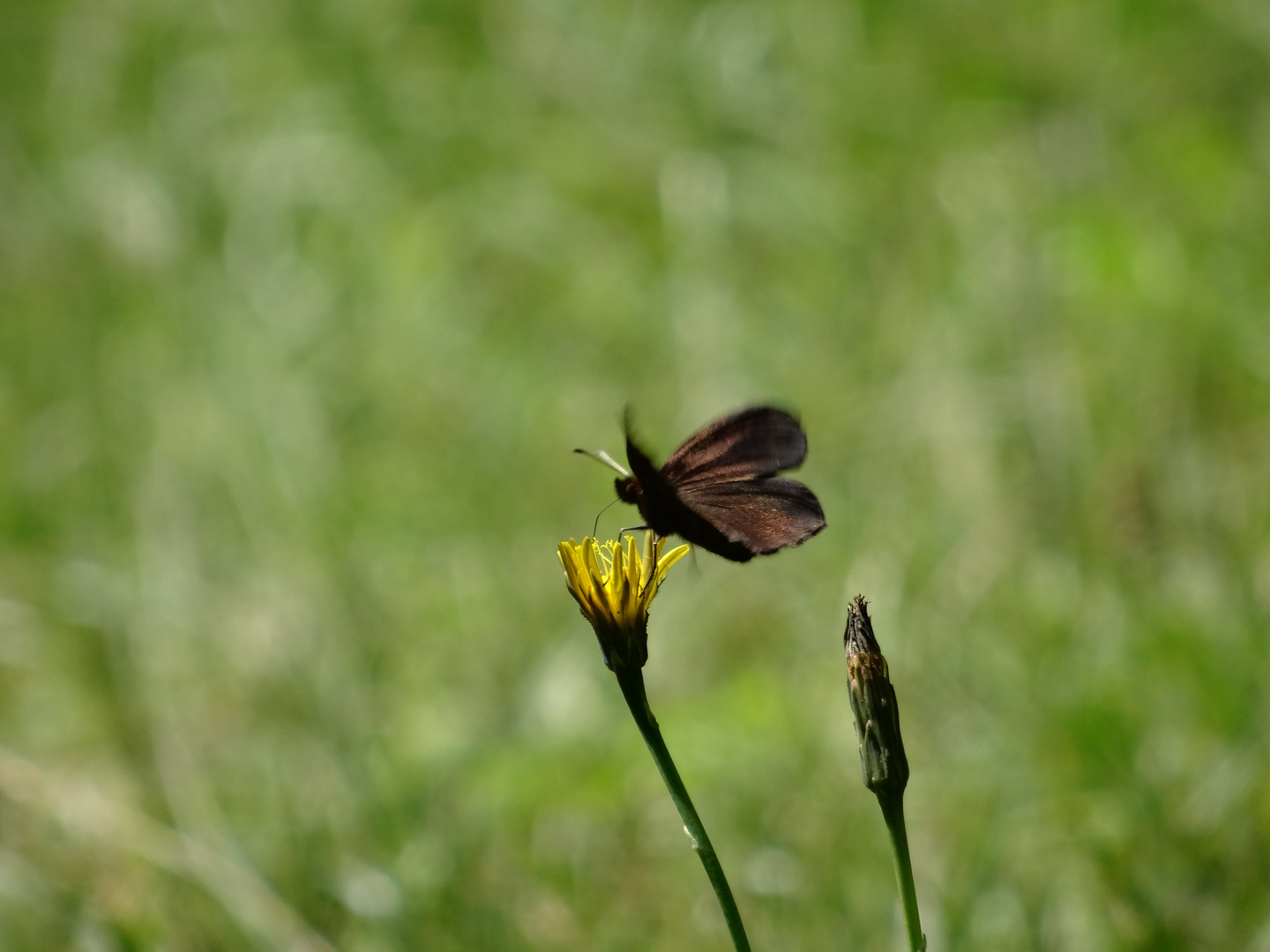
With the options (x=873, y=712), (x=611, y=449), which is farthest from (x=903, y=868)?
(x=611, y=449)

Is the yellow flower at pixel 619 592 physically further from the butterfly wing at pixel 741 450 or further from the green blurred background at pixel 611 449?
the green blurred background at pixel 611 449

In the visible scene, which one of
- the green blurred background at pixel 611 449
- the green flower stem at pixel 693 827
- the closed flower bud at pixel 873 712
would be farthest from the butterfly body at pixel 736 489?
the green blurred background at pixel 611 449

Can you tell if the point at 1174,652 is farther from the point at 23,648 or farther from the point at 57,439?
the point at 57,439

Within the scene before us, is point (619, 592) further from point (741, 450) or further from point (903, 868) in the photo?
point (903, 868)

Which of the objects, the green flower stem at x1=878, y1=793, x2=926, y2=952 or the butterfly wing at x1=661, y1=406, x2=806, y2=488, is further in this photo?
the butterfly wing at x1=661, y1=406, x2=806, y2=488

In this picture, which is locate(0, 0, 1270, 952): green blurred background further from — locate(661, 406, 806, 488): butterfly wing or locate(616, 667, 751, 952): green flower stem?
locate(661, 406, 806, 488): butterfly wing

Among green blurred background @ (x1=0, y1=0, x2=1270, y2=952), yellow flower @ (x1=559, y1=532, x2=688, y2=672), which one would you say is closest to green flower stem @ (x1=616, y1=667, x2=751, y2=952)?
yellow flower @ (x1=559, y1=532, x2=688, y2=672)

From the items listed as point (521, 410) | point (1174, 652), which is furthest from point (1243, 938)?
point (521, 410)
